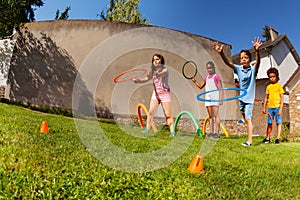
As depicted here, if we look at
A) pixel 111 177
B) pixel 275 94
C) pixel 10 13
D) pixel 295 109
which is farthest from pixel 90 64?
pixel 111 177

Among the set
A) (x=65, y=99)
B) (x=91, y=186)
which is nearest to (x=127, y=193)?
(x=91, y=186)

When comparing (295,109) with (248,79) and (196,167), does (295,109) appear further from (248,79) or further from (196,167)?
(196,167)

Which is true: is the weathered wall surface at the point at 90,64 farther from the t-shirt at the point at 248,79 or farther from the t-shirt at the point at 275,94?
the t-shirt at the point at 248,79

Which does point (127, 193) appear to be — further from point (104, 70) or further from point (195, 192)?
point (104, 70)

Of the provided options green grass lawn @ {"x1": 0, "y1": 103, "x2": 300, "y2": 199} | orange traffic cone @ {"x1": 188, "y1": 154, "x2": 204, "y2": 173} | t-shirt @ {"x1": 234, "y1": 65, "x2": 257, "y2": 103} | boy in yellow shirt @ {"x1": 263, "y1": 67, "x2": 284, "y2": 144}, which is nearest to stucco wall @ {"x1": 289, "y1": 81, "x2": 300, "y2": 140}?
boy in yellow shirt @ {"x1": 263, "y1": 67, "x2": 284, "y2": 144}

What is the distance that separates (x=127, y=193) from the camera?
2.98m

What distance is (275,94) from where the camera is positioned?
714cm

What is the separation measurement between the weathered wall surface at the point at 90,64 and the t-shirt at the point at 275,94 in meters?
7.12

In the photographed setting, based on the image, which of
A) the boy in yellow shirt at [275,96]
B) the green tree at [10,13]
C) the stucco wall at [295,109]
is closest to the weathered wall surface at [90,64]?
the green tree at [10,13]

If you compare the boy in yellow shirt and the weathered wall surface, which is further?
the weathered wall surface

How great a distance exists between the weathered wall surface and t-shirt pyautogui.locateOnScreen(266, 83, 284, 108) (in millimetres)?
7119

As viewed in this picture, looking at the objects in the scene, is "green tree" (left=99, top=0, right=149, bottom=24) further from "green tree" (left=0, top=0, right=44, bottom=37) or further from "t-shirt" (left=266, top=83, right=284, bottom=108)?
"t-shirt" (left=266, top=83, right=284, bottom=108)

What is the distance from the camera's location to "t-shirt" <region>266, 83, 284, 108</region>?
7.09m

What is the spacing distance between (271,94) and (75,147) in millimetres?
5224
